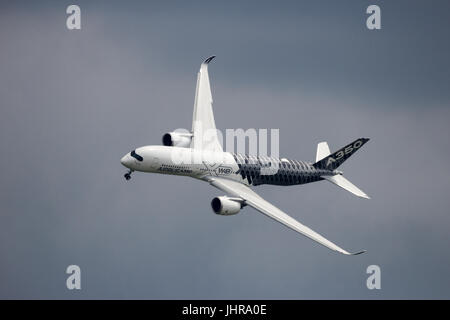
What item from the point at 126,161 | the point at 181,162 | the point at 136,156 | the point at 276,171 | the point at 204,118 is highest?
the point at 204,118

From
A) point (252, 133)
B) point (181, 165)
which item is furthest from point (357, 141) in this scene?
point (181, 165)

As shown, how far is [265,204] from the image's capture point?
14588 cm

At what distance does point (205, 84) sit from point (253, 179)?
16.9 metres

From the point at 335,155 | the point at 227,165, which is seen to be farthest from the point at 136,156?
the point at 335,155

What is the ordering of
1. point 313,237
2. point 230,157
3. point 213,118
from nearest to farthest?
point 313,237, point 230,157, point 213,118

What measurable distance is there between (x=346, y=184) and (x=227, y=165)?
57.8 ft

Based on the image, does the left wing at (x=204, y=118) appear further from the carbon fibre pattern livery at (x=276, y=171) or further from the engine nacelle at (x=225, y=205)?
the engine nacelle at (x=225, y=205)

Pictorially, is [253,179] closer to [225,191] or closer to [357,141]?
[225,191]

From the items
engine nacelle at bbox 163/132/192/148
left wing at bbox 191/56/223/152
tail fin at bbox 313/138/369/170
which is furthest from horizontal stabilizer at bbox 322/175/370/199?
engine nacelle at bbox 163/132/192/148

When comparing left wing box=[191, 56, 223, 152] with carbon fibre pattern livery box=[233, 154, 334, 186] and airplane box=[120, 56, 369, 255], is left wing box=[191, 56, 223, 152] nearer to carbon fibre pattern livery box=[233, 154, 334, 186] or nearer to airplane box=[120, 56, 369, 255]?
airplane box=[120, 56, 369, 255]

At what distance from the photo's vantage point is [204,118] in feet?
519

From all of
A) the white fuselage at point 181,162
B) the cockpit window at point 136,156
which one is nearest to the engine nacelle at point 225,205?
the white fuselage at point 181,162

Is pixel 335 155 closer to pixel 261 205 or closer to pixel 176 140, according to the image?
pixel 261 205

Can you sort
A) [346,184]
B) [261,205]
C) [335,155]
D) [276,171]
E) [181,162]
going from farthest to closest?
[335,155] → [346,184] → [276,171] → [261,205] → [181,162]
